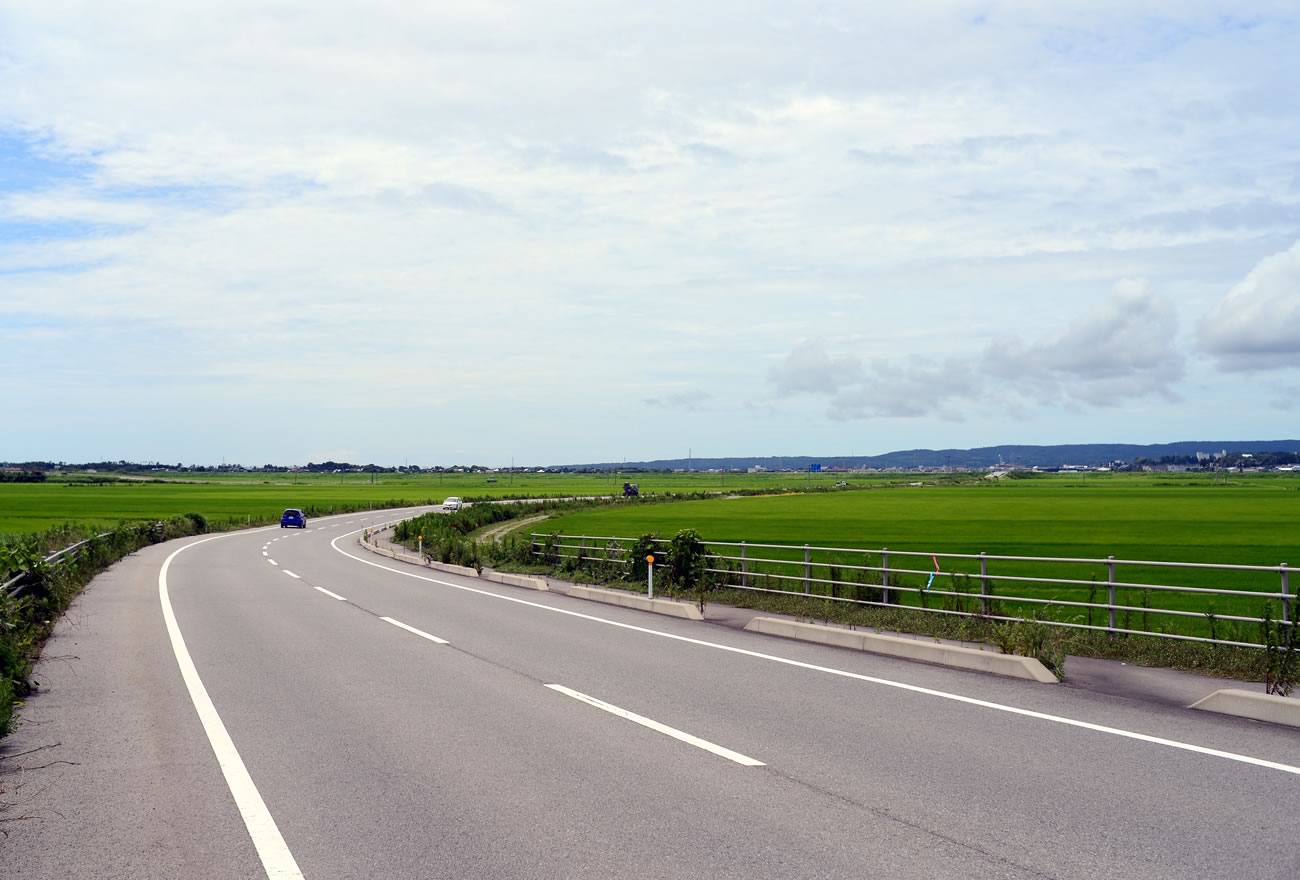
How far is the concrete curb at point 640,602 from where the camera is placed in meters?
19.8

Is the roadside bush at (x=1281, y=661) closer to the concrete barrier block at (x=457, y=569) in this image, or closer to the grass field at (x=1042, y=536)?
the grass field at (x=1042, y=536)

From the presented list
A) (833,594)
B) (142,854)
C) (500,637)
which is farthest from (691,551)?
(142,854)

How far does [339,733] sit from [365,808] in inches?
101

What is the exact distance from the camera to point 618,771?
796 cm

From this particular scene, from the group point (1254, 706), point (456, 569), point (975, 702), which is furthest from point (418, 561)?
point (1254, 706)

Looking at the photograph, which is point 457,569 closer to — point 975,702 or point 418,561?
point 418,561

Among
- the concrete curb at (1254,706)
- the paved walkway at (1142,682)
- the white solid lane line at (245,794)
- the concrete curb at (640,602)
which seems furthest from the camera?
the concrete curb at (640,602)

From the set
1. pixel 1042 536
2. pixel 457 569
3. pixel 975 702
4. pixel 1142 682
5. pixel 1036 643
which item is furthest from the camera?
pixel 1042 536

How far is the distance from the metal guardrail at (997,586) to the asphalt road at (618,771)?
2.93m

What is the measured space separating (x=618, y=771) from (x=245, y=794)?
2.58 m

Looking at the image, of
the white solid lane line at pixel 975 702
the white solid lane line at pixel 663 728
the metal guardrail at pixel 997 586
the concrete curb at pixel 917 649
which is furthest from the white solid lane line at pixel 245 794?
the metal guardrail at pixel 997 586

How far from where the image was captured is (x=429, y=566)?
122 feet

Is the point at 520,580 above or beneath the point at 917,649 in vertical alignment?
beneath

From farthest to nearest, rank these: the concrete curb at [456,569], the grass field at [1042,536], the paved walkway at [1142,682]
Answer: the concrete curb at [456,569] < the grass field at [1042,536] < the paved walkway at [1142,682]
